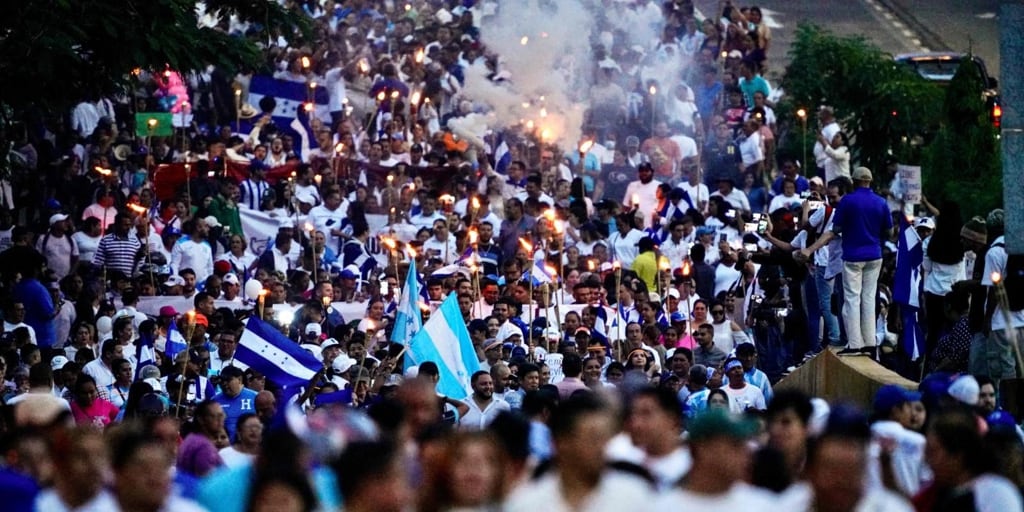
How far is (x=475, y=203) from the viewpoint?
2353 centimetres

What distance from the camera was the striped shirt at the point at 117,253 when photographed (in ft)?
71.4

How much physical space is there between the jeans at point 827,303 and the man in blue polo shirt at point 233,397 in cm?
488

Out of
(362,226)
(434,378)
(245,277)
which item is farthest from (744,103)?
(434,378)

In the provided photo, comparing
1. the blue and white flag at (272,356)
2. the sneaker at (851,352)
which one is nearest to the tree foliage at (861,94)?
the sneaker at (851,352)

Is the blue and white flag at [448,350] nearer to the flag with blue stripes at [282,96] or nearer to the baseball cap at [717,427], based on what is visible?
the baseball cap at [717,427]

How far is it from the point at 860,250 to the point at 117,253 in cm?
852

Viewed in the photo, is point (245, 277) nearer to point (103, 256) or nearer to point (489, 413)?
point (103, 256)

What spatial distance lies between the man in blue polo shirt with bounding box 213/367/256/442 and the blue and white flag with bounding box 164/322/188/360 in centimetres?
268

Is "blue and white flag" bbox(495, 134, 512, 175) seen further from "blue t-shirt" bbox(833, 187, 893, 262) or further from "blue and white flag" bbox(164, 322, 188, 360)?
"blue t-shirt" bbox(833, 187, 893, 262)

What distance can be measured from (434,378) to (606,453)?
6.92m

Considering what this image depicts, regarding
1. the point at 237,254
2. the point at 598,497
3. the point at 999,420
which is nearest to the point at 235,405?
the point at 999,420

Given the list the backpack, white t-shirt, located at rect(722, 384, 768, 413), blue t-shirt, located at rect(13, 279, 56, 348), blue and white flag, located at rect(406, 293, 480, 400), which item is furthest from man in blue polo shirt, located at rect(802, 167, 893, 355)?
blue t-shirt, located at rect(13, 279, 56, 348)

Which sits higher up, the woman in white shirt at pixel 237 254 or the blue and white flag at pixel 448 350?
the blue and white flag at pixel 448 350

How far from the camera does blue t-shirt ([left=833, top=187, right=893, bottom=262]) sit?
16.4m
